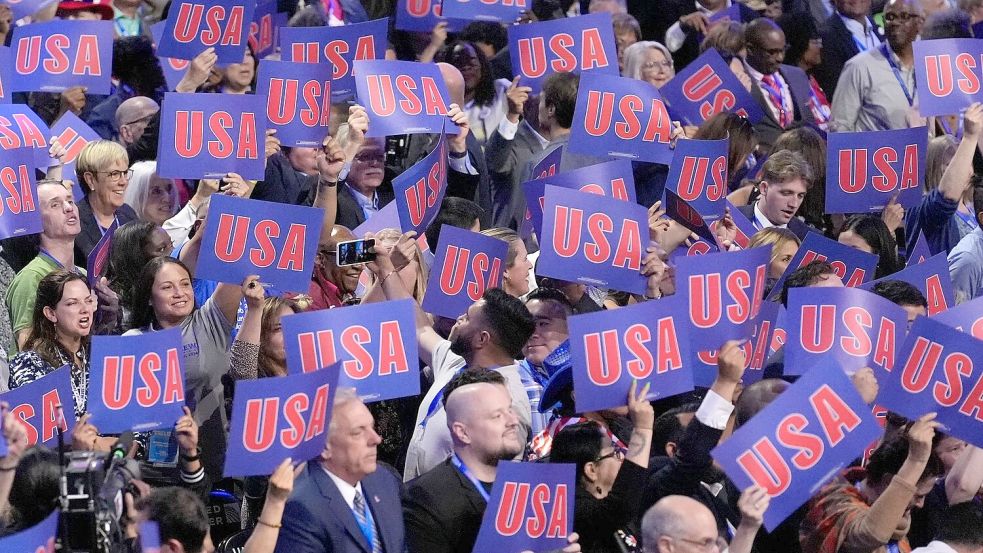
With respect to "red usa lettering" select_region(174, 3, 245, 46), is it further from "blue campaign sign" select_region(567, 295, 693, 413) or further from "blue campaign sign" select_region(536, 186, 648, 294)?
"blue campaign sign" select_region(567, 295, 693, 413)

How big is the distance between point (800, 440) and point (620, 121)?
3.35m

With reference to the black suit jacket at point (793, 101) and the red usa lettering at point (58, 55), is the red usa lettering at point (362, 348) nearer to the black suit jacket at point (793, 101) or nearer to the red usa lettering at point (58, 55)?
the red usa lettering at point (58, 55)

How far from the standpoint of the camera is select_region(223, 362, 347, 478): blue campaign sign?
19.2 ft

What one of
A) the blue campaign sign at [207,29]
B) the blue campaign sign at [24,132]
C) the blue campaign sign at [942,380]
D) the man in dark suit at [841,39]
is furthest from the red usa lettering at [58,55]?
the man in dark suit at [841,39]

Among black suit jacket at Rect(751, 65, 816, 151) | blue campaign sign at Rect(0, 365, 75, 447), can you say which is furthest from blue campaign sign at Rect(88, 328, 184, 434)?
black suit jacket at Rect(751, 65, 816, 151)

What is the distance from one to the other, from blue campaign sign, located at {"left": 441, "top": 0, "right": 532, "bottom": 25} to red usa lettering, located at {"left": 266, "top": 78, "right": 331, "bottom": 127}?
2073 mm

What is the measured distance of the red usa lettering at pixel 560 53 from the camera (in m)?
10.3

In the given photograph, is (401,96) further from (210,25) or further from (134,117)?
(134,117)

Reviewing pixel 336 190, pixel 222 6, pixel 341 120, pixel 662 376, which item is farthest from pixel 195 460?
pixel 222 6

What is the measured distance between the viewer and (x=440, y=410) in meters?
6.77

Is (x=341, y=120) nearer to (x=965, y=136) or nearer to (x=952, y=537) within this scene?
(x=965, y=136)

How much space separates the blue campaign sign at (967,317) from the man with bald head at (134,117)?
15.2 ft

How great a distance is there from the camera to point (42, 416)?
21.8 feet

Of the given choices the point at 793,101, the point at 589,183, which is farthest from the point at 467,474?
the point at 793,101
